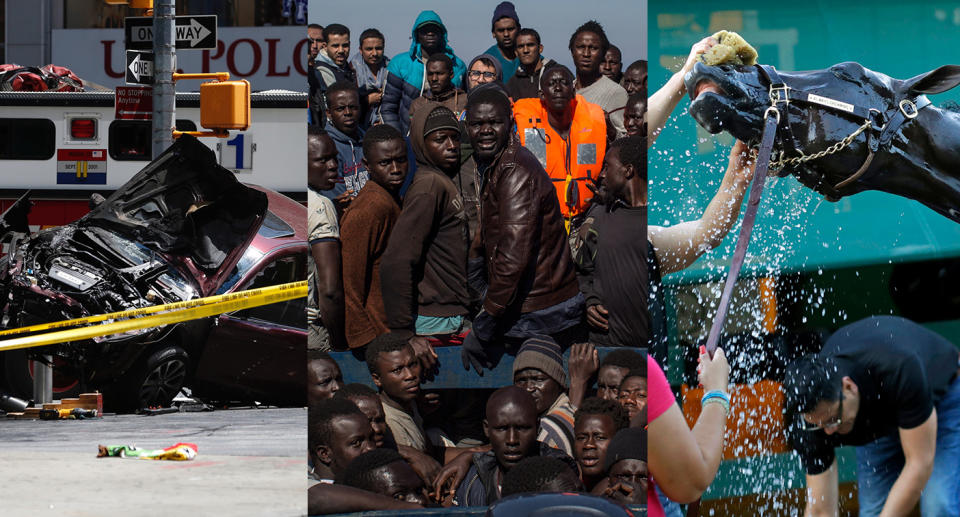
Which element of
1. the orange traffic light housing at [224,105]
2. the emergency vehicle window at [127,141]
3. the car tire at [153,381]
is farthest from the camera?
the emergency vehicle window at [127,141]

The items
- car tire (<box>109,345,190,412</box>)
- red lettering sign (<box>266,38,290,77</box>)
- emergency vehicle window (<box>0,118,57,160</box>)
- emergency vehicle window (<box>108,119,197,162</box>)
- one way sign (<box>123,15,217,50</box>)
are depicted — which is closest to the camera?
car tire (<box>109,345,190,412</box>)

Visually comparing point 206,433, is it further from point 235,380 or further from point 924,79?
point 924,79

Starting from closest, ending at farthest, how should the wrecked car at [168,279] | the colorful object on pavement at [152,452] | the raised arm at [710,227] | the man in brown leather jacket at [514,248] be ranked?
the man in brown leather jacket at [514,248], the raised arm at [710,227], the colorful object on pavement at [152,452], the wrecked car at [168,279]

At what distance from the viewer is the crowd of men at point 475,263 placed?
4922 millimetres

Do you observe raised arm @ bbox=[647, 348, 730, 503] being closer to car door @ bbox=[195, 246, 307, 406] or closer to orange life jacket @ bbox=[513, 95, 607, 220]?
orange life jacket @ bbox=[513, 95, 607, 220]

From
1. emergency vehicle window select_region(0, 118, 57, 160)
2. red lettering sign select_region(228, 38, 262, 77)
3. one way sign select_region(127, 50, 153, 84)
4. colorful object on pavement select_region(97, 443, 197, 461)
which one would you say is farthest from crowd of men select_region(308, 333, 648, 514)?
red lettering sign select_region(228, 38, 262, 77)

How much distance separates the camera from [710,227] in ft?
16.7

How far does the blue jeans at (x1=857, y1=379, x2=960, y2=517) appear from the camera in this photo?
16.4 feet

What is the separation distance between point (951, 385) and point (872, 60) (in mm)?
1386

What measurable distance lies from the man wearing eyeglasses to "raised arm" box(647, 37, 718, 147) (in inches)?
45.3

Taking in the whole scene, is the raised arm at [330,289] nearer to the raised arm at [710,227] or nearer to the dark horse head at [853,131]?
the raised arm at [710,227]

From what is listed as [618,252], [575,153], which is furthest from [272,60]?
[618,252]

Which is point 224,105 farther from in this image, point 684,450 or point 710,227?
point 684,450

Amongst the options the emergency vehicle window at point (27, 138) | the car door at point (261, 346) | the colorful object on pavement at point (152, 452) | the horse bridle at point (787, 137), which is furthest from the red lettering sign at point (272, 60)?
the horse bridle at point (787, 137)
